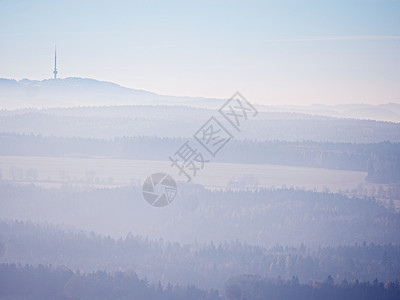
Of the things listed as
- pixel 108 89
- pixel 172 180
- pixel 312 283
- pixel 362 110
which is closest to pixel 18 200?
pixel 172 180

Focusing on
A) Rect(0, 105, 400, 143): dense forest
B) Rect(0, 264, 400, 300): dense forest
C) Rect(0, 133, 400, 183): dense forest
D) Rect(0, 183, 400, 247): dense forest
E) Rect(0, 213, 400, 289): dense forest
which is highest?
Rect(0, 105, 400, 143): dense forest

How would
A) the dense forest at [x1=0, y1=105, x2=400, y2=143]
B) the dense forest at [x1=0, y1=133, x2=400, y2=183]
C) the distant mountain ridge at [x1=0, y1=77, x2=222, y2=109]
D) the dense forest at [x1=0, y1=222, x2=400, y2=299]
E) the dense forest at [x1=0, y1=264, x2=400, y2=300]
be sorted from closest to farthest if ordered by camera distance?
1. the dense forest at [x1=0, y1=264, x2=400, y2=300]
2. the dense forest at [x1=0, y1=222, x2=400, y2=299]
3. the dense forest at [x1=0, y1=133, x2=400, y2=183]
4. the dense forest at [x1=0, y1=105, x2=400, y2=143]
5. the distant mountain ridge at [x1=0, y1=77, x2=222, y2=109]

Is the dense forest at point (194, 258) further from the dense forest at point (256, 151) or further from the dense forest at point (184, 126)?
the dense forest at point (184, 126)

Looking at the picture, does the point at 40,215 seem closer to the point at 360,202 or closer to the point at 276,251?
the point at 276,251

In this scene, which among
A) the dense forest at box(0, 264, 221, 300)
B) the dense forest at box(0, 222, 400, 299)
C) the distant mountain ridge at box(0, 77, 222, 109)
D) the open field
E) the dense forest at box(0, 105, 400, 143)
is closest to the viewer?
the dense forest at box(0, 264, 221, 300)

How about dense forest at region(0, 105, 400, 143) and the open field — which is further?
dense forest at region(0, 105, 400, 143)

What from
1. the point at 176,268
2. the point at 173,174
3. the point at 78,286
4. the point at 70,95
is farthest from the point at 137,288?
the point at 70,95

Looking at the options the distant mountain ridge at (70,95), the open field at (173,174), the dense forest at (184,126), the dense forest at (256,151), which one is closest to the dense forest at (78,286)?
the open field at (173,174)

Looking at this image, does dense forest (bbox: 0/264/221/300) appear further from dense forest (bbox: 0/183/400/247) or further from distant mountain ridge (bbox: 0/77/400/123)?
distant mountain ridge (bbox: 0/77/400/123)

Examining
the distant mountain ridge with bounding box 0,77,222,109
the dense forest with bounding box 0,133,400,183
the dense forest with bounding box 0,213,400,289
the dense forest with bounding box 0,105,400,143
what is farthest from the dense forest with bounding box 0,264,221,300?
the distant mountain ridge with bounding box 0,77,222,109
